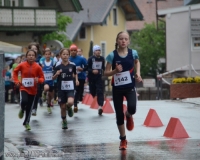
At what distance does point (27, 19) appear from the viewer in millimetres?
47031

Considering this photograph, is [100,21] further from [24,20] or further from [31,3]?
[24,20]

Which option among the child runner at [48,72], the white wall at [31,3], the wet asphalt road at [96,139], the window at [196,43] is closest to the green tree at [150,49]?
the white wall at [31,3]

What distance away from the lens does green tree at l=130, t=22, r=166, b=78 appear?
69250 millimetres

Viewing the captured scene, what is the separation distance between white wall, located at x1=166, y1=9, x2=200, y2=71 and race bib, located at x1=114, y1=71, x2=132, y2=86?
1408 inches

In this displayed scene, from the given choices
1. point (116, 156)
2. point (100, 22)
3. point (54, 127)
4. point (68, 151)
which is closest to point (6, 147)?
point (68, 151)

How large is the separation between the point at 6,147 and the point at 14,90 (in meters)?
18.7

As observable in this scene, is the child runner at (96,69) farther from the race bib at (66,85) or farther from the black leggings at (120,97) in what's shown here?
the black leggings at (120,97)

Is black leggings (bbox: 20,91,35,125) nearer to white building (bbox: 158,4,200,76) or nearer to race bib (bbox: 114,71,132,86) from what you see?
race bib (bbox: 114,71,132,86)

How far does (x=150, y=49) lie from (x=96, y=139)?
56182 mm

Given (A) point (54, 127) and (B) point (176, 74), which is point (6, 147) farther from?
(B) point (176, 74)

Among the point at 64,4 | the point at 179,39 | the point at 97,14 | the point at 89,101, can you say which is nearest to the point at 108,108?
the point at 89,101

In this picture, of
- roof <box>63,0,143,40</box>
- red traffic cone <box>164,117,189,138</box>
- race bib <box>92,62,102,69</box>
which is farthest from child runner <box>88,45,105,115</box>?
roof <box>63,0,143,40</box>

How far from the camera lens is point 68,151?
1147 cm

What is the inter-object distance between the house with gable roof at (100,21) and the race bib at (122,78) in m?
57.5
